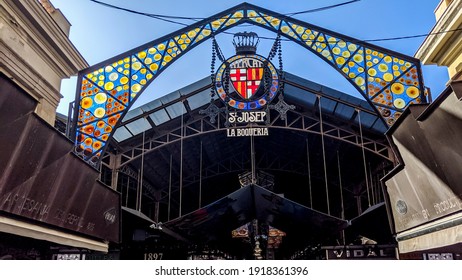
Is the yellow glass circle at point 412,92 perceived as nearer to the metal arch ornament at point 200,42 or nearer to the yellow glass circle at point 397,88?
the metal arch ornament at point 200,42

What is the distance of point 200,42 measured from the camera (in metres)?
10.2

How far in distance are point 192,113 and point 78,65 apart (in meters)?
8.65

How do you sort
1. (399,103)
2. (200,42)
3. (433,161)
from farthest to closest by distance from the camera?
(200,42) → (399,103) → (433,161)

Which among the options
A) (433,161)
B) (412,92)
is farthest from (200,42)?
(433,161)

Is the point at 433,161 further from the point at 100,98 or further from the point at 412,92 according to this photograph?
the point at 100,98

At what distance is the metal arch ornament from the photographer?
8.95 meters

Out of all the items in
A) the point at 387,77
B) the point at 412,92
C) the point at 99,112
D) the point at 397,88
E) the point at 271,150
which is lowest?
the point at 99,112

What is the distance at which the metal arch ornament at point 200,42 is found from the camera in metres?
8.95

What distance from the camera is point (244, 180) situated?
59.5ft

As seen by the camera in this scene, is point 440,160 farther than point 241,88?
No

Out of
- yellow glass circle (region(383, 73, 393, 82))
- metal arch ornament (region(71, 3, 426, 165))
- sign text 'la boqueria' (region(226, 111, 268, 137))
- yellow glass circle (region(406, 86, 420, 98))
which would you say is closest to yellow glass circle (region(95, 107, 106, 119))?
metal arch ornament (region(71, 3, 426, 165))
